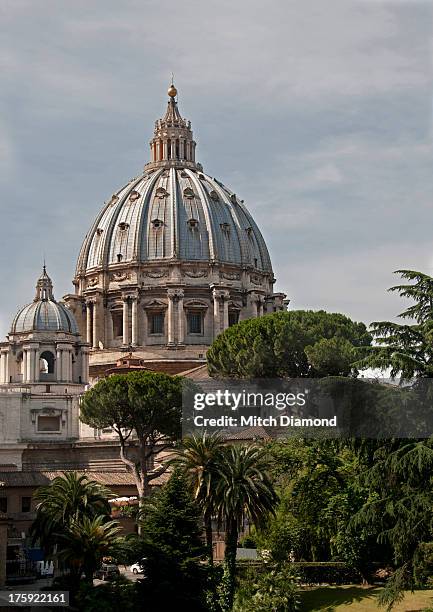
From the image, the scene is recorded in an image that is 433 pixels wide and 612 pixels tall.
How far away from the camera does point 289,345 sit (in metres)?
77.8

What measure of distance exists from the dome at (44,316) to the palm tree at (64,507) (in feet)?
171

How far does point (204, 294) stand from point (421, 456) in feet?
279

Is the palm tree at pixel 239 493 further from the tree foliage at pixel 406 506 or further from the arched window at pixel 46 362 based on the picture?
the arched window at pixel 46 362

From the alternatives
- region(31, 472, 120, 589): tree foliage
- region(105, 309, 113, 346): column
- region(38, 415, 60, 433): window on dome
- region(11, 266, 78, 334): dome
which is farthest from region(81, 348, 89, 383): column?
region(31, 472, 120, 589): tree foliage

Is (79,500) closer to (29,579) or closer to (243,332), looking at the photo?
(29,579)

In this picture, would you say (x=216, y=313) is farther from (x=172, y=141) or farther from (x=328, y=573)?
(x=328, y=573)

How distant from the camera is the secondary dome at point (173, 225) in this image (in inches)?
4820

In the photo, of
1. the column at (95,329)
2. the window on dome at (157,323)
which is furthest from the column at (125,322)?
the column at (95,329)

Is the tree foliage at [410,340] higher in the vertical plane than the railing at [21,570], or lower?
higher

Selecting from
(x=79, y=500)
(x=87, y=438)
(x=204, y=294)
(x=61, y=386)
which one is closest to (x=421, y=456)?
(x=79, y=500)

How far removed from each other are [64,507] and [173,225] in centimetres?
7958

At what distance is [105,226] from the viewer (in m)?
128

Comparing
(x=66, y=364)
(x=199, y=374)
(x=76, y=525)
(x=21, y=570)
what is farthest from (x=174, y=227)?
(x=76, y=525)

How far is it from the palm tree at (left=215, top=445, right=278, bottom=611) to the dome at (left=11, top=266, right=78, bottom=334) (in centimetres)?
5539
